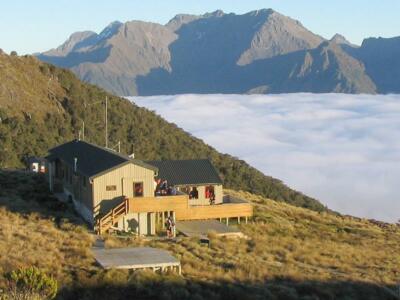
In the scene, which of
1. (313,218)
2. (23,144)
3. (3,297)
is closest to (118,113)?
(23,144)

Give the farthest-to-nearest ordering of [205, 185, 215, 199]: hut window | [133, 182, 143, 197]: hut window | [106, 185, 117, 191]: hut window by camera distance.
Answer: [205, 185, 215, 199]: hut window → [133, 182, 143, 197]: hut window → [106, 185, 117, 191]: hut window

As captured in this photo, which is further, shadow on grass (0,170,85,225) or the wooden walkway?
shadow on grass (0,170,85,225)

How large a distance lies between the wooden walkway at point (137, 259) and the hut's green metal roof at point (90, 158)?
7.26 meters

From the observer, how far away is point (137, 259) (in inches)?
1020

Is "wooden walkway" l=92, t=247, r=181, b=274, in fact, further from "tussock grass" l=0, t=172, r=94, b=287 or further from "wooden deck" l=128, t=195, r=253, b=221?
"wooden deck" l=128, t=195, r=253, b=221

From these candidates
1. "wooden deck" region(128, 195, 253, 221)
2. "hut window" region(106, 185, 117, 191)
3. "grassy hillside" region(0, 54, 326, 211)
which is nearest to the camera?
"wooden deck" region(128, 195, 253, 221)

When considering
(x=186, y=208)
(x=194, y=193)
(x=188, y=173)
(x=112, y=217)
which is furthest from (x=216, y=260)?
(x=188, y=173)

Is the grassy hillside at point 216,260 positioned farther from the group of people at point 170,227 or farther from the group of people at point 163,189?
the group of people at point 163,189

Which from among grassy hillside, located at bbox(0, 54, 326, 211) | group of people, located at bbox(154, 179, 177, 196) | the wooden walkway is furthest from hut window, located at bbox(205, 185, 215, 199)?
grassy hillside, located at bbox(0, 54, 326, 211)

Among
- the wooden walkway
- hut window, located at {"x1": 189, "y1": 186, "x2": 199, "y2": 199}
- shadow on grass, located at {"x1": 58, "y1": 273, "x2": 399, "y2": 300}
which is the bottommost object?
shadow on grass, located at {"x1": 58, "y1": 273, "x2": 399, "y2": 300}

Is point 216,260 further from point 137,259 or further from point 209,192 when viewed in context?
point 209,192

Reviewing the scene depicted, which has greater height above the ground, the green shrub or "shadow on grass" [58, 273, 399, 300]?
the green shrub

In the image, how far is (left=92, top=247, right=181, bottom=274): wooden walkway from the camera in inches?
982

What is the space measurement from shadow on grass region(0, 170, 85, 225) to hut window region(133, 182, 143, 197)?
302 centimetres
